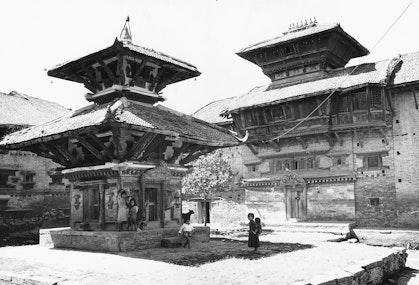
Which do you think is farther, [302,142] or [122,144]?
[302,142]

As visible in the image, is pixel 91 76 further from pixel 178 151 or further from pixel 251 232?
pixel 251 232

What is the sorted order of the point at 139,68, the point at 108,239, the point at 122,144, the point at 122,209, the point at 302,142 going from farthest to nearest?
the point at 302,142 → the point at 139,68 → the point at 122,209 → the point at 122,144 → the point at 108,239

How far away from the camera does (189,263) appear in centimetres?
1072

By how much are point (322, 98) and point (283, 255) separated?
44.7 feet

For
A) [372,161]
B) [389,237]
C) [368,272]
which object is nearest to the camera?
[368,272]

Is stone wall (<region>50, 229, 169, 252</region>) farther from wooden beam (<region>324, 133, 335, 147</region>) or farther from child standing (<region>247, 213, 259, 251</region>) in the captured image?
wooden beam (<region>324, 133, 335, 147</region>)

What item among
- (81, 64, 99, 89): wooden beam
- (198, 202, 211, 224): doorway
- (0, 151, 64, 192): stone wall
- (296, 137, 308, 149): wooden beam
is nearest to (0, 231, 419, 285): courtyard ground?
(81, 64, 99, 89): wooden beam

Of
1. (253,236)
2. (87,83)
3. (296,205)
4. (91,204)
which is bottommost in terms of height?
(253,236)

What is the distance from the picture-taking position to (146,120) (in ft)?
43.4

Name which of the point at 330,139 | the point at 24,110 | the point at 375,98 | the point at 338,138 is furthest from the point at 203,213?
the point at 24,110

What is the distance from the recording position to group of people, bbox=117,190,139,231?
13.6m

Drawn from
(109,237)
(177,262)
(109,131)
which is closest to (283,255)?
(177,262)

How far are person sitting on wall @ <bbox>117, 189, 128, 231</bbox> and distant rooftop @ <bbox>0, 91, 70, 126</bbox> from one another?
61.1 ft

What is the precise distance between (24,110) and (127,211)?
22742mm
